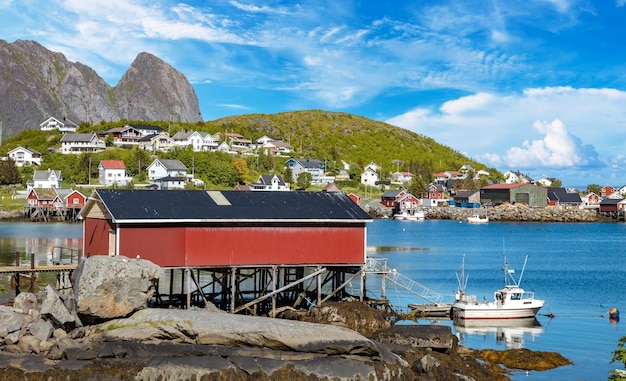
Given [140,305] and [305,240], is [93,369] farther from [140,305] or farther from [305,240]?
[305,240]

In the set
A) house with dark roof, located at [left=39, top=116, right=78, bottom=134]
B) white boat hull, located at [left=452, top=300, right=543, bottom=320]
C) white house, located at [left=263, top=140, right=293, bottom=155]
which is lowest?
white boat hull, located at [left=452, top=300, right=543, bottom=320]

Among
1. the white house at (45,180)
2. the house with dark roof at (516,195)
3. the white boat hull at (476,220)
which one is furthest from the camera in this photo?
the house with dark roof at (516,195)

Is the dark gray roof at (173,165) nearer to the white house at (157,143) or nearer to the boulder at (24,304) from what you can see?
the white house at (157,143)

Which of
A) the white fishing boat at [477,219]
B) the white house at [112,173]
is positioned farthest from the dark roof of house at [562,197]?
the white house at [112,173]

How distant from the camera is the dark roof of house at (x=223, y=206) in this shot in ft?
97.9

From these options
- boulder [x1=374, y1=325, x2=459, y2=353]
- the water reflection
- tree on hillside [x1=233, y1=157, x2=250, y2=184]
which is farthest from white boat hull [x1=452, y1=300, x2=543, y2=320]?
tree on hillside [x1=233, y1=157, x2=250, y2=184]

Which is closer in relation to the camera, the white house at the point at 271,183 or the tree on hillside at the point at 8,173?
the tree on hillside at the point at 8,173

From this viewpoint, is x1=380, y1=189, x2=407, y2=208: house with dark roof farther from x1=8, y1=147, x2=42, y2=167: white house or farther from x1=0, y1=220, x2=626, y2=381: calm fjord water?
x1=8, y1=147, x2=42, y2=167: white house

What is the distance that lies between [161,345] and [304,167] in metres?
126

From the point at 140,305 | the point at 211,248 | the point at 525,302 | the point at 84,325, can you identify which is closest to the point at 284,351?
the point at 140,305

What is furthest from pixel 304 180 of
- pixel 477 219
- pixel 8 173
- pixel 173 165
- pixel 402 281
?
pixel 402 281

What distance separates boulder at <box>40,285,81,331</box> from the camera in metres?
23.0

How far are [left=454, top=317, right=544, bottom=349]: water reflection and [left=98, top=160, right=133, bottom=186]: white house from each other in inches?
3726

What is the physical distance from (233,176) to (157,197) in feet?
317
